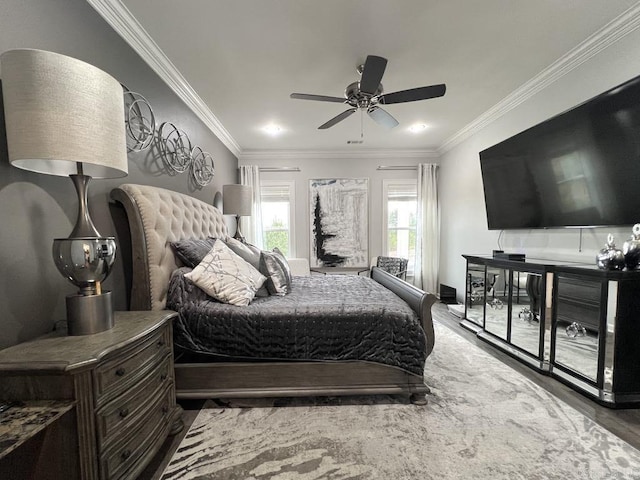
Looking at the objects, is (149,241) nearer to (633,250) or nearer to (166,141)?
(166,141)

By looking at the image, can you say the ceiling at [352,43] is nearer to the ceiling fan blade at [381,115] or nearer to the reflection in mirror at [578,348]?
the ceiling fan blade at [381,115]

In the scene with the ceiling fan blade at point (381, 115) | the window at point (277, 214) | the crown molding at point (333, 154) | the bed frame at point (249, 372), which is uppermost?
the crown molding at point (333, 154)

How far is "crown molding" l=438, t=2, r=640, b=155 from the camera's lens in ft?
6.09

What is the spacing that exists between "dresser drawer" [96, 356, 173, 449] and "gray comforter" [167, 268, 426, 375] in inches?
12.8

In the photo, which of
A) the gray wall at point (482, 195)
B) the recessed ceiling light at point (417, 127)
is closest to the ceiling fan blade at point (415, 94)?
the gray wall at point (482, 195)

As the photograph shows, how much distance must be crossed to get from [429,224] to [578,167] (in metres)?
2.69

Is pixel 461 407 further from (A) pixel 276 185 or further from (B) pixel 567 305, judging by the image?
(A) pixel 276 185

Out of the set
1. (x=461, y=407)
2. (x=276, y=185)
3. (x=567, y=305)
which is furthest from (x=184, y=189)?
(x=567, y=305)

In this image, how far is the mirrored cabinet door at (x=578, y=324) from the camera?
1.83m

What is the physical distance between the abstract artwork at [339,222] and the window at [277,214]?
0.42 meters

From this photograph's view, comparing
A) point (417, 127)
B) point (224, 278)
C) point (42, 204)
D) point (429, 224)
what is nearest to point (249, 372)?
point (224, 278)

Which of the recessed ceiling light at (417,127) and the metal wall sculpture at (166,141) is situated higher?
the recessed ceiling light at (417,127)

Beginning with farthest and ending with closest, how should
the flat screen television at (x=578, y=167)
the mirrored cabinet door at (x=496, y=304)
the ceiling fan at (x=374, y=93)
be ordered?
the mirrored cabinet door at (x=496, y=304) < the ceiling fan at (x=374, y=93) < the flat screen television at (x=578, y=167)

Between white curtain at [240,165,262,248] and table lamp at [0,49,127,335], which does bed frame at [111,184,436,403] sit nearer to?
table lamp at [0,49,127,335]
